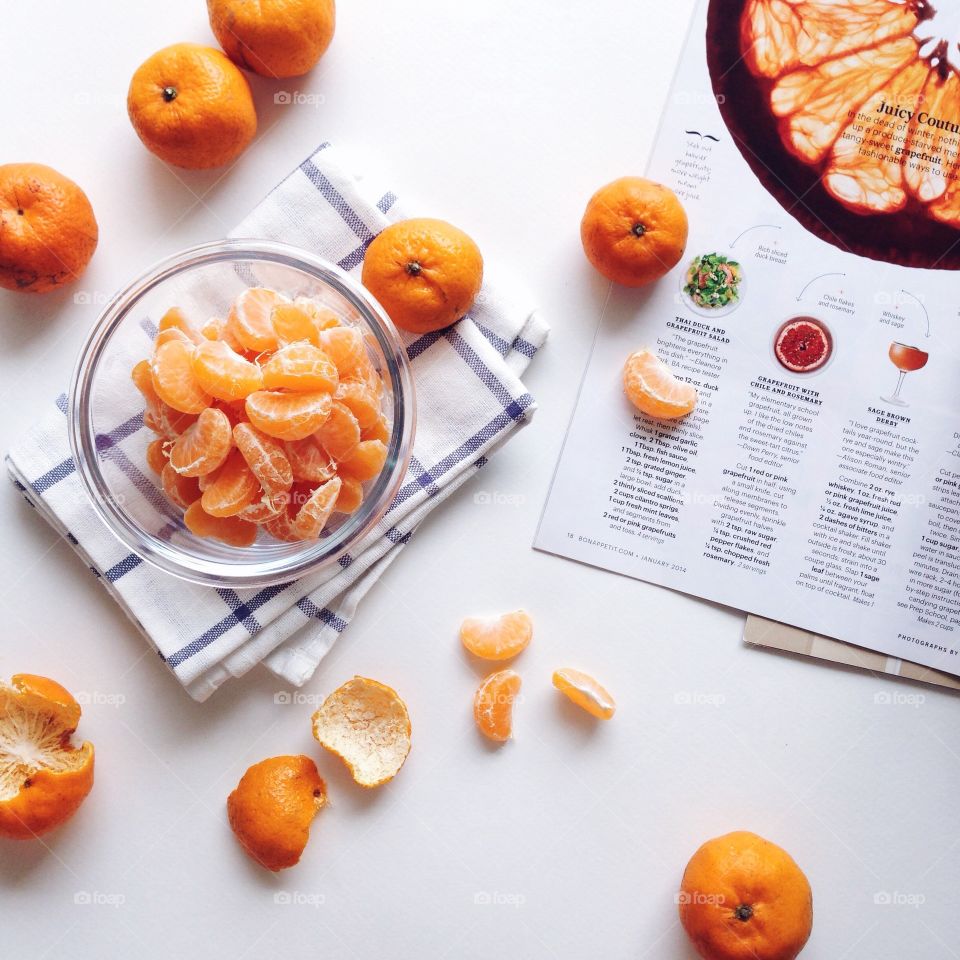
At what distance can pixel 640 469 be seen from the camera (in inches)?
60.8

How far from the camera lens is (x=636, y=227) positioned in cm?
141

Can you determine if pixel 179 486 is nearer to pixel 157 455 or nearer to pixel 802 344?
pixel 157 455

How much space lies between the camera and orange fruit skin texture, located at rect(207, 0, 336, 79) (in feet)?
4.43

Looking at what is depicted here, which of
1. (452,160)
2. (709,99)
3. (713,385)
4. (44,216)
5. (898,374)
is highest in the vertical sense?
(44,216)

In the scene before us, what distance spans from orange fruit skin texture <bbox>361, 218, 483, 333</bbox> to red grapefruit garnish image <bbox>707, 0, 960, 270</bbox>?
22.5 inches

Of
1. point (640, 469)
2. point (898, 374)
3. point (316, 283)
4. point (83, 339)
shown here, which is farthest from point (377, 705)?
point (898, 374)

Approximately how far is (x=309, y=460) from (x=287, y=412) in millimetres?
94

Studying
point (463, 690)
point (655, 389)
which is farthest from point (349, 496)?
point (655, 389)

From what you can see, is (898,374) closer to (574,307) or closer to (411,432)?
(574,307)

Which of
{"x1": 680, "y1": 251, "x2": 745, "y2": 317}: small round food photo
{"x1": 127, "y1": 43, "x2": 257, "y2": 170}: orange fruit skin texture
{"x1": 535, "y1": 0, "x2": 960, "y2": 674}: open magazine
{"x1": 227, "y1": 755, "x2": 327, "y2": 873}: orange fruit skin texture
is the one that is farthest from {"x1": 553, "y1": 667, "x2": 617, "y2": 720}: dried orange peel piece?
{"x1": 127, "y1": 43, "x2": 257, "y2": 170}: orange fruit skin texture

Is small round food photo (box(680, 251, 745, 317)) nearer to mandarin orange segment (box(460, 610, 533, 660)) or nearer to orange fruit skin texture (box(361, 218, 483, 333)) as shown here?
orange fruit skin texture (box(361, 218, 483, 333))

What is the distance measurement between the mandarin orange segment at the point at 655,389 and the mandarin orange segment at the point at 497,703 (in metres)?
0.54

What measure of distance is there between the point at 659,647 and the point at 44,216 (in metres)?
1.29

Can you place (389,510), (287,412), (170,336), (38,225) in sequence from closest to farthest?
(287,412), (170,336), (38,225), (389,510)
